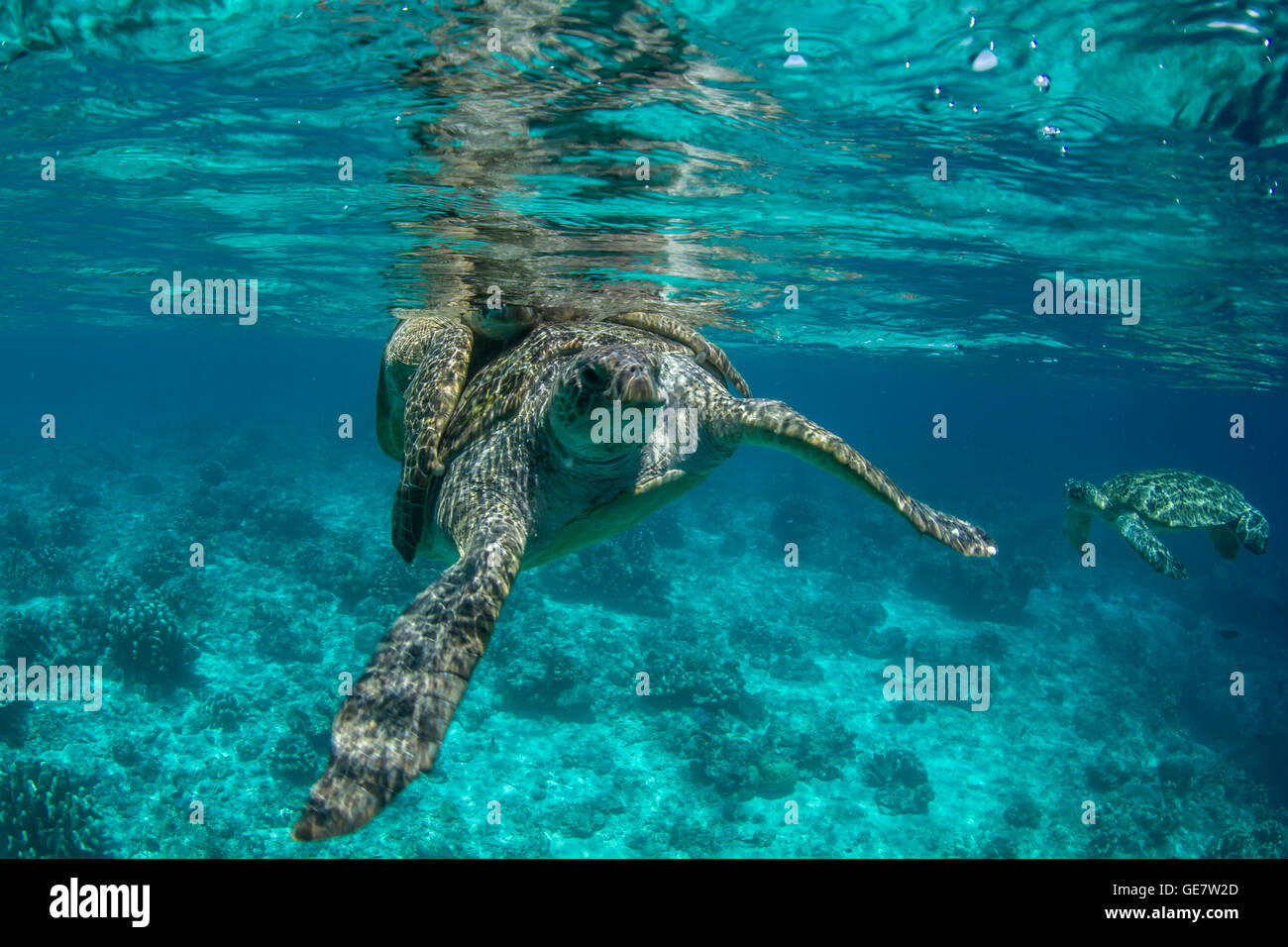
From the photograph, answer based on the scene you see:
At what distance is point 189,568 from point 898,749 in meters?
19.4

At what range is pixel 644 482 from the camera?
5.19 m

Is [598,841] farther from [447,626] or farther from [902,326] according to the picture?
[902,326]

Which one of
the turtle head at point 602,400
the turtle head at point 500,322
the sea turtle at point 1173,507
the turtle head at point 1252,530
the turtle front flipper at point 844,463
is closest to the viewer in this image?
the turtle head at point 602,400

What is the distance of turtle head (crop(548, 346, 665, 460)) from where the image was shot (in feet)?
13.4

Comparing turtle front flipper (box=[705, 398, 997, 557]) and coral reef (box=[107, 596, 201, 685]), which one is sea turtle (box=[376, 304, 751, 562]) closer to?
A: turtle front flipper (box=[705, 398, 997, 557])

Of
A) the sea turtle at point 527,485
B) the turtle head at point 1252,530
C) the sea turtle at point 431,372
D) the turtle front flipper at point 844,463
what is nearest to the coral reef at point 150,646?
the sea turtle at point 431,372

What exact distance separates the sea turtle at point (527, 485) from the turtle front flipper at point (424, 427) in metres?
0.08

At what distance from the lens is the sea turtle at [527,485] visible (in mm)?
2986

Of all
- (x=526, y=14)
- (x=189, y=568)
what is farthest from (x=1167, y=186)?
(x=189, y=568)

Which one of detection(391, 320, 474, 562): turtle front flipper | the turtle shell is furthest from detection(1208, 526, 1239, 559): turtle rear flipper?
detection(391, 320, 474, 562): turtle front flipper

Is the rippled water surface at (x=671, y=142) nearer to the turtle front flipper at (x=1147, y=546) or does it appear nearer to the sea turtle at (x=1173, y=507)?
the sea turtle at (x=1173, y=507)

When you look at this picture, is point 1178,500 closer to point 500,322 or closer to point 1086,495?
point 1086,495

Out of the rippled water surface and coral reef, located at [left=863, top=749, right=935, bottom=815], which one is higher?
the rippled water surface

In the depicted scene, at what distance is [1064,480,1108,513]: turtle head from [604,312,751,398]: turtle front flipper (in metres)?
7.83
